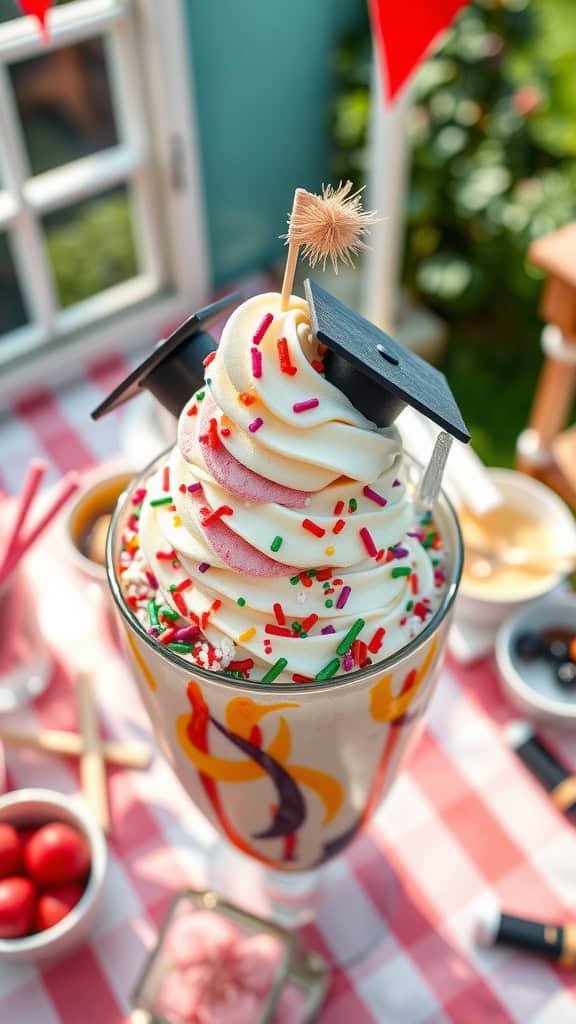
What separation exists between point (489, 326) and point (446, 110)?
0.48 metres

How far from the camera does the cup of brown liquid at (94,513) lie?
1.31 metres

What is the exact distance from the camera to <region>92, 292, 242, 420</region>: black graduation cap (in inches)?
32.2

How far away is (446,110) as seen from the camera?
195cm

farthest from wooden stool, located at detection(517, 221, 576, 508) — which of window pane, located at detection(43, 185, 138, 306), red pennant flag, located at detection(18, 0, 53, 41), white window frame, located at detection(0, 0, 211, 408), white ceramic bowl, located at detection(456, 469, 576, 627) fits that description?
window pane, located at detection(43, 185, 138, 306)

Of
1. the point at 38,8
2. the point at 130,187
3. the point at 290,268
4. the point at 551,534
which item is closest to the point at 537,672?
the point at 551,534

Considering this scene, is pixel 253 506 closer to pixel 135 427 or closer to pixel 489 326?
A: pixel 135 427

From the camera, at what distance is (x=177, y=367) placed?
2.77 feet

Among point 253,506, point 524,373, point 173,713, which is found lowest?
point 524,373

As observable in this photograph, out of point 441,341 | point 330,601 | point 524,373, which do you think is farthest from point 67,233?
point 330,601

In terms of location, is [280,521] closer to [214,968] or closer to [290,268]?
[290,268]

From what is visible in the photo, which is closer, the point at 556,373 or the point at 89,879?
the point at 89,879

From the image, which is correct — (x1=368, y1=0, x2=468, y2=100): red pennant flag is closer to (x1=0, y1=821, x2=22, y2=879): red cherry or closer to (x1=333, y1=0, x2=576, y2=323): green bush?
(x1=333, y1=0, x2=576, y2=323): green bush

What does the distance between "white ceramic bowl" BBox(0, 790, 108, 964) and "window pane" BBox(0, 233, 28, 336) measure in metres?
1.27

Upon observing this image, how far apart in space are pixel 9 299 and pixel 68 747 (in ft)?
4.10
